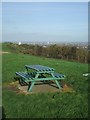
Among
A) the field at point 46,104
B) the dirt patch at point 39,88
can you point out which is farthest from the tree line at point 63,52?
the field at point 46,104

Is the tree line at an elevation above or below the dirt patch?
above

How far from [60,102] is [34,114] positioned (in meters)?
1.37

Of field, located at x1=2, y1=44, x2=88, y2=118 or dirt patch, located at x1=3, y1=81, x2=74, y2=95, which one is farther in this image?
dirt patch, located at x1=3, y1=81, x2=74, y2=95

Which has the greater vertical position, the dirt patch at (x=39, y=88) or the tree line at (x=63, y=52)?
the tree line at (x=63, y=52)

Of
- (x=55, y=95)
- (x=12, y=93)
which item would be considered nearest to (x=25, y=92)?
(x=12, y=93)

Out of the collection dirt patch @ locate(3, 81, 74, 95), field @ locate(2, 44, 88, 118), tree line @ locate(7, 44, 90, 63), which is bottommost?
field @ locate(2, 44, 88, 118)

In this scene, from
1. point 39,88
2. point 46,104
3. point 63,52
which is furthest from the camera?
point 63,52

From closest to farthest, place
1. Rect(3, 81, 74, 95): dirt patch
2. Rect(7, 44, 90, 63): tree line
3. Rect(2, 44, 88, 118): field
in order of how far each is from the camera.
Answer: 1. Rect(2, 44, 88, 118): field
2. Rect(3, 81, 74, 95): dirt patch
3. Rect(7, 44, 90, 63): tree line

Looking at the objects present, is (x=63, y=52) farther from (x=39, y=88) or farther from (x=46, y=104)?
(x=46, y=104)

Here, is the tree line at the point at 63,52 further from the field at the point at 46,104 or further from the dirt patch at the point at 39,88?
the field at the point at 46,104

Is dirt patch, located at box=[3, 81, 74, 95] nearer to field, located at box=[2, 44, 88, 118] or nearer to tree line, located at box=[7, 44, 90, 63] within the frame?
field, located at box=[2, 44, 88, 118]

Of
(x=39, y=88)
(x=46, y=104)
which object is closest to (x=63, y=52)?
(x=39, y=88)

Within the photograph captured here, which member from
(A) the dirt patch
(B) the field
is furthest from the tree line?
(B) the field

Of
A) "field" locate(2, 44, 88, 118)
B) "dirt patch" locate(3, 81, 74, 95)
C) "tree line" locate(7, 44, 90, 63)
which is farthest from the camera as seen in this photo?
Answer: "tree line" locate(7, 44, 90, 63)
